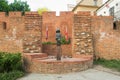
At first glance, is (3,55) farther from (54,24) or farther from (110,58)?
(54,24)

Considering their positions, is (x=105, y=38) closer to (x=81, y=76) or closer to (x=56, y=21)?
(x=81, y=76)

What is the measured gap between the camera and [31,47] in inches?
536

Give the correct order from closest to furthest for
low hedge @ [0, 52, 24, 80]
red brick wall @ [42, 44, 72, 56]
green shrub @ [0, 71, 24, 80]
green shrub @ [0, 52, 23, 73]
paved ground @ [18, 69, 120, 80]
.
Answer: paved ground @ [18, 69, 120, 80] < green shrub @ [0, 71, 24, 80] < low hedge @ [0, 52, 24, 80] < green shrub @ [0, 52, 23, 73] < red brick wall @ [42, 44, 72, 56]

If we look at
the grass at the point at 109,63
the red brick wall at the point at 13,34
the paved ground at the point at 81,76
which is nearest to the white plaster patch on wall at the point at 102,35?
the grass at the point at 109,63

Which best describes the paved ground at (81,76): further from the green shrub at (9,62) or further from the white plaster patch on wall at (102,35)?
the white plaster patch on wall at (102,35)

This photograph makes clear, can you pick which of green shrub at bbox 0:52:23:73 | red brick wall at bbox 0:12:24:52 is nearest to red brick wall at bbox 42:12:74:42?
red brick wall at bbox 0:12:24:52

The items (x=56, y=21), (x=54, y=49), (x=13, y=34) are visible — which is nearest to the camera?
(x=13, y=34)

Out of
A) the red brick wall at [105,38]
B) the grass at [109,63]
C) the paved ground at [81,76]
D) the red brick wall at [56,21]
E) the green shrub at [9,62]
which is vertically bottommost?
the paved ground at [81,76]

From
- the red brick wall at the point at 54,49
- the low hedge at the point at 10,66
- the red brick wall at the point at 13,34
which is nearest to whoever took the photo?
the low hedge at the point at 10,66

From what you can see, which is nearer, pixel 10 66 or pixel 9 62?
pixel 9 62

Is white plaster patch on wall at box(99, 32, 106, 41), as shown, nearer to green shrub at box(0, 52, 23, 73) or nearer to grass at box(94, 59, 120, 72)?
grass at box(94, 59, 120, 72)

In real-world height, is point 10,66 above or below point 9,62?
below

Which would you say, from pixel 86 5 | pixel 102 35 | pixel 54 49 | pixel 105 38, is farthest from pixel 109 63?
pixel 86 5

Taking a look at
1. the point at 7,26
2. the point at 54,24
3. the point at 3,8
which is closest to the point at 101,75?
the point at 7,26
